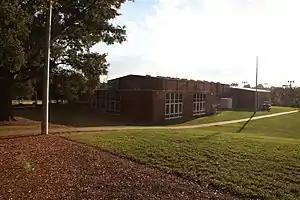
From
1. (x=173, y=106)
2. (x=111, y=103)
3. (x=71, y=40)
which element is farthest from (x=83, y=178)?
(x=111, y=103)

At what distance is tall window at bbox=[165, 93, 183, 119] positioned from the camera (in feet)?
126

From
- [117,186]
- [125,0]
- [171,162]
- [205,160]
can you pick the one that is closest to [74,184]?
[117,186]

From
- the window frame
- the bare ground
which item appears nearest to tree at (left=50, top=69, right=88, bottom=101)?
the bare ground

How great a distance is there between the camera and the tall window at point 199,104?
44475 mm

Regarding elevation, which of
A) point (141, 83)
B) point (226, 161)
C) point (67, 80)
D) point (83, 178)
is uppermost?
point (141, 83)

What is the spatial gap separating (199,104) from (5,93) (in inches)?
1026

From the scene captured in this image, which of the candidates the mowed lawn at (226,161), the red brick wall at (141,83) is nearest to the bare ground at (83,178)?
the mowed lawn at (226,161)

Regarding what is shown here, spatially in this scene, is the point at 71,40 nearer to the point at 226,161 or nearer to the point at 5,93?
the point at 5,93

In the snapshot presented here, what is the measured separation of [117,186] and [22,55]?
12.2 metres

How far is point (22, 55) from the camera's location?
60.1ft

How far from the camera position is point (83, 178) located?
9016 mm

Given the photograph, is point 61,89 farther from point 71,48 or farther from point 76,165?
point 76,165

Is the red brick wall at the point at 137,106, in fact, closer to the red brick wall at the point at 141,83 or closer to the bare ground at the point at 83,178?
the red brick wall at the point at 141,83

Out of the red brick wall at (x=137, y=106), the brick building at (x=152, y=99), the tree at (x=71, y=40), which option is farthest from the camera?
the brick building at (x=152, y=99)
